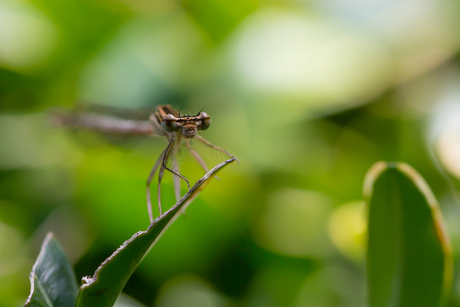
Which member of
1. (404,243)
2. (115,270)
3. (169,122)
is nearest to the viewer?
(115,270)

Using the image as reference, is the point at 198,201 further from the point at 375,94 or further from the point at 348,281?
the point at 375,94

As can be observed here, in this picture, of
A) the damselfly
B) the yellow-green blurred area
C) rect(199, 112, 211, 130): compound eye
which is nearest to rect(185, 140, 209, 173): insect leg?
the damselfly

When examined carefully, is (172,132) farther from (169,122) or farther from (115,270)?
(115,270)

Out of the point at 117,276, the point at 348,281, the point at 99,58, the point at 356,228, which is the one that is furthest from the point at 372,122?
the point at 117,276

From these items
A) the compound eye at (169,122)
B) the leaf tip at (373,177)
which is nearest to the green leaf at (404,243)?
the leaf tip at (373,177)

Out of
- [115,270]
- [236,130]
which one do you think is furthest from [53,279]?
[236,130]

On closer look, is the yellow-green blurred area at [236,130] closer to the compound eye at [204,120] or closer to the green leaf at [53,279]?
the compound eye at [204,120]

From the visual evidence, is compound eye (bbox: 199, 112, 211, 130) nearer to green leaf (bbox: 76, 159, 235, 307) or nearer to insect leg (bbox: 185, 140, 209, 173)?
insect leg (bbox: 185, 140, 209, 173)
